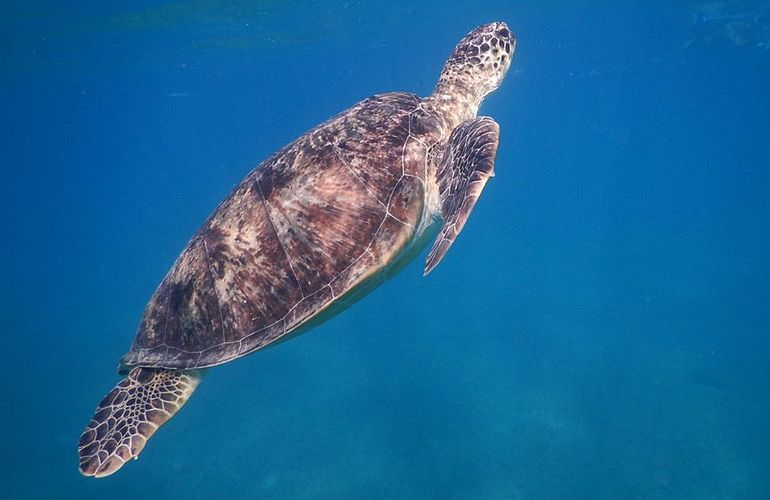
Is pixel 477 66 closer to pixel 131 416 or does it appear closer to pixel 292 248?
pixel 292 248

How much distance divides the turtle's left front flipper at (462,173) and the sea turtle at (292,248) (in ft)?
0.05

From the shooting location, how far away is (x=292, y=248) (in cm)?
378

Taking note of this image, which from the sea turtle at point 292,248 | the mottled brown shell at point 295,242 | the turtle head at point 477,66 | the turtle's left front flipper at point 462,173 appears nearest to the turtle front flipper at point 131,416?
the sea turtle at point 292,248

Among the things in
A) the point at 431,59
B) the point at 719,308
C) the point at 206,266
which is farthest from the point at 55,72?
the point at 719,308

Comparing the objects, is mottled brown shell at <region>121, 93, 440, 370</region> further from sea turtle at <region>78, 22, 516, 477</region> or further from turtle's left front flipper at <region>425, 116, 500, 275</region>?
turtle's left front flipper at <region>425, 116, 500, 275</region>

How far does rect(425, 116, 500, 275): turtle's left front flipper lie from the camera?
124 inches

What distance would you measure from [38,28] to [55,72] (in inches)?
409

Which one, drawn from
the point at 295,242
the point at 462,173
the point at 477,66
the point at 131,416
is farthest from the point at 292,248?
the point at 477,66

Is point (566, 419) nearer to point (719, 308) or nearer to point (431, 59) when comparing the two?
point (719, 308)

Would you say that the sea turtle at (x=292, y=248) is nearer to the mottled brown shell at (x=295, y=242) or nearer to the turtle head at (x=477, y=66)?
the mottled brown shell at (x=295, y=242)

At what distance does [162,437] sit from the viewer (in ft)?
36.9

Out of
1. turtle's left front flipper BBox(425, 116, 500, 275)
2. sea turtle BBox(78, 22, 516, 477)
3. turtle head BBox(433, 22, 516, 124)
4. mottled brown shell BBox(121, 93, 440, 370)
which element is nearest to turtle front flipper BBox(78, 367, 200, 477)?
sea turtle BBox(78, 22, 516, 477)

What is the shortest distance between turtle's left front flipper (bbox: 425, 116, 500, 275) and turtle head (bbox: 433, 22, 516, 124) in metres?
1.35

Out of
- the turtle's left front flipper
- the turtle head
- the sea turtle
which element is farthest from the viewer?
the turtle head
